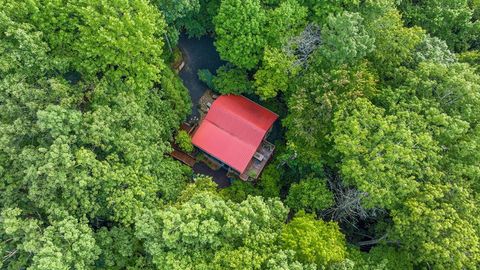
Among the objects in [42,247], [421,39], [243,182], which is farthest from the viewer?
[243,182]

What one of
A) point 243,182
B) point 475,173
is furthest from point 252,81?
point 475,173

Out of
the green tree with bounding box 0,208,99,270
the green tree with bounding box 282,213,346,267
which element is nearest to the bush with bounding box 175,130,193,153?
the green tree with bounding box 282,213,346,267

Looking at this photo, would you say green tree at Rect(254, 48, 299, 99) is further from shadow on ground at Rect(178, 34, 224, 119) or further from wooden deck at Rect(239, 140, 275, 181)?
shadow on ground at Rect(178, 34, 224, 119)

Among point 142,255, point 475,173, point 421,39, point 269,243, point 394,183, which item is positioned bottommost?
point 142,255

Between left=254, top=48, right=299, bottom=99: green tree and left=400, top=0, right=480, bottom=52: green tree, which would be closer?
left=254, top=48, right=299, bottom=99: green tree

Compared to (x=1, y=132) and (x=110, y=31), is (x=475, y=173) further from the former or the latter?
(x=1, y=132)

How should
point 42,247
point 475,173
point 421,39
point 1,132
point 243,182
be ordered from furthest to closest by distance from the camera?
point 243,182, point 421,39, point 475,173, point 1,132, point 42,247

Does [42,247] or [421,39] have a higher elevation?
[421,39]
